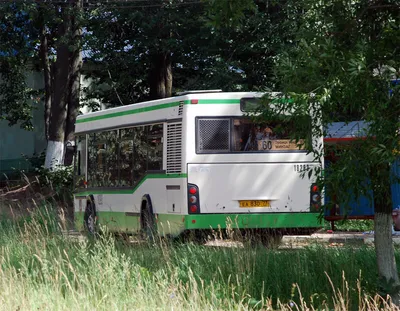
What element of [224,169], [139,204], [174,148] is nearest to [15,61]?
[139,204]

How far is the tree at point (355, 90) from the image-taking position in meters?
9.71

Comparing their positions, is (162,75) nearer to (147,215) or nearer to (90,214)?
(90,214)

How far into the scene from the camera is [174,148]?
58.1 feet

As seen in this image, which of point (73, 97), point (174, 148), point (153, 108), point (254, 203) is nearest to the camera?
point (254, 203)

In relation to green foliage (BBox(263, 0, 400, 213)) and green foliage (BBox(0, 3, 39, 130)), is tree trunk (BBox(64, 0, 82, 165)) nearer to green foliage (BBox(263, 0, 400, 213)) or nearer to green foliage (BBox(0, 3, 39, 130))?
green foliage (BBox(0, 3, 39, 130))

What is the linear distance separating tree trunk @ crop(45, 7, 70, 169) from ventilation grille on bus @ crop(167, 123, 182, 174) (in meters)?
17.8

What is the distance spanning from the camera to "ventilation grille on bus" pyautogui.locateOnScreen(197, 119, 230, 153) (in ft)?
56.6

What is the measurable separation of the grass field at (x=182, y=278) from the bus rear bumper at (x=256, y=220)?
3294mm

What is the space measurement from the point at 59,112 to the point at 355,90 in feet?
87.7

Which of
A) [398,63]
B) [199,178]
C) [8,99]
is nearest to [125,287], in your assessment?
[398,63]

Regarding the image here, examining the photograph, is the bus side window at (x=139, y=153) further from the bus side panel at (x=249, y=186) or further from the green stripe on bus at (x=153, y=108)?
the bus side panel at (x=249, y=186)

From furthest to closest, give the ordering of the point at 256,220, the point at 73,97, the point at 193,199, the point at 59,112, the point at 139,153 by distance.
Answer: the point at 73,97 → the point at 59,112 → the point at 139,153 → the point at 256,220 → the point at 193,199

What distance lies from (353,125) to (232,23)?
5.70 ft

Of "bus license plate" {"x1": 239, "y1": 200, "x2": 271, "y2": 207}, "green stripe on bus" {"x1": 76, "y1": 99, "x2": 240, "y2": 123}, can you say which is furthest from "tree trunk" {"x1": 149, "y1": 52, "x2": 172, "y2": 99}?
"bus license plate" {"x1": 239, "y1": 200, "x2": 271, "y2": 207}
